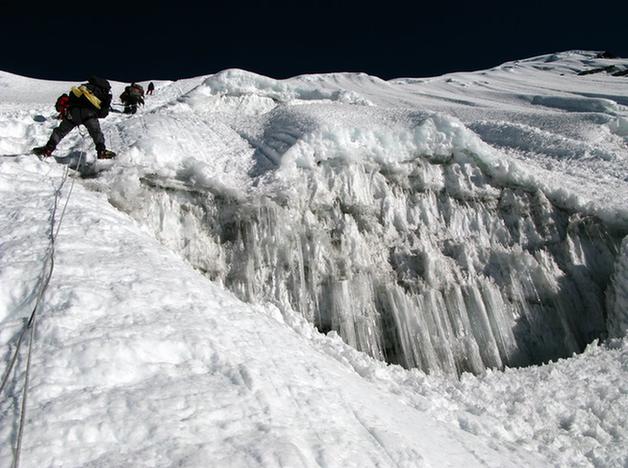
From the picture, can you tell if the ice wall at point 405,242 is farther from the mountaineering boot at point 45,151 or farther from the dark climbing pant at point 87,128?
the mountaineering boot at point 45,151

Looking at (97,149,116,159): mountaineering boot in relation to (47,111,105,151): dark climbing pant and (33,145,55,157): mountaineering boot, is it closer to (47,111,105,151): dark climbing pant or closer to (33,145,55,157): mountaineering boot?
(47,111,105,151): dark climbing pant

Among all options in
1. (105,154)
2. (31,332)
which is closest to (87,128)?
(105,154)

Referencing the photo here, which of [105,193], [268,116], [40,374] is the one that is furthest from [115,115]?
[40,374]

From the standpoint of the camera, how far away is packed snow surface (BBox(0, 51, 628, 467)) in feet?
8.06

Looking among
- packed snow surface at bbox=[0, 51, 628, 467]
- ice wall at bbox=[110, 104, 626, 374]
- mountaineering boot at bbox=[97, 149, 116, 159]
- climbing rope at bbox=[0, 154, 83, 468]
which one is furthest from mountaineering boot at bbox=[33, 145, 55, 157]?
climbing rope at bbox=[0, 154, 83, 468]

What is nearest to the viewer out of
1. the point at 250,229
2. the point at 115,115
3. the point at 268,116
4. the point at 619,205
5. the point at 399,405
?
the point at 399,405

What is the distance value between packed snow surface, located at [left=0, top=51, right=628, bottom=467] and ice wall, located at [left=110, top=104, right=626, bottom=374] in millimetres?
30

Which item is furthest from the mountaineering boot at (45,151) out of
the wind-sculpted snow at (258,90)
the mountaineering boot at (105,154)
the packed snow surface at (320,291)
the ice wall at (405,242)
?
the wind-sculpted snow at (258,90)

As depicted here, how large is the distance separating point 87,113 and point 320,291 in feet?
13.2

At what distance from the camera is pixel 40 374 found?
7.95 ft

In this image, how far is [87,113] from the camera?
6.65 m

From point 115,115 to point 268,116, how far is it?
352cm

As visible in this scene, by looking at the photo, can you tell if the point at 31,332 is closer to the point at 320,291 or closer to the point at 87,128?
the point at 320,291

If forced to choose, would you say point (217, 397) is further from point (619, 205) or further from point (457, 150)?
point (619, 205)
